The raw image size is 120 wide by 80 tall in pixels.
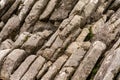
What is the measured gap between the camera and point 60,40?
4938 centimetres

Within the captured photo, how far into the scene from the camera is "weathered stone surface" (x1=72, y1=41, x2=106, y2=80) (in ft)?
141

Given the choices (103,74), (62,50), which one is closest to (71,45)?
(62,50)

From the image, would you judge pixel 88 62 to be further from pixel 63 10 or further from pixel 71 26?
pixel 63 10

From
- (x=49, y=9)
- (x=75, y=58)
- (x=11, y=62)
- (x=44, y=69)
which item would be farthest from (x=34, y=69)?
(x=49, y=9)

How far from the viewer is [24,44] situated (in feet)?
167

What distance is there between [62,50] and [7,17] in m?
15.5

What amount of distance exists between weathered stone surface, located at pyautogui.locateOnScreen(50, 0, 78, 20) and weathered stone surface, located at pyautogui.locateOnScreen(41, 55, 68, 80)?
9734 millimetres

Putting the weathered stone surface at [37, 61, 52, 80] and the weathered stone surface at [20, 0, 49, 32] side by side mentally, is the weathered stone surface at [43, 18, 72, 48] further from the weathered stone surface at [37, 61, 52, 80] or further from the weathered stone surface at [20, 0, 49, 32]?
the weathered stone surface at [20, 0, 49, 32]

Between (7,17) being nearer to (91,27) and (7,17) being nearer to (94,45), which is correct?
(91,27)

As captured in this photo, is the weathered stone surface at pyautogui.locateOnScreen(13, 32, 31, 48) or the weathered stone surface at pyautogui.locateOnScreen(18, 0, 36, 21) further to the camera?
the weathered stone surface at pyautogui.locateOnScreen(18, 0, 36, 21)

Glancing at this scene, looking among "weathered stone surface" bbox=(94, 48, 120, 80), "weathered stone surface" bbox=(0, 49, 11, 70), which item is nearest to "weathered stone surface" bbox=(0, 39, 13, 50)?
"weathered stone surface" bbox=(0, 49, 11, 70)

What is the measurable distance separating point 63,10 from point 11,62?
13.1 m

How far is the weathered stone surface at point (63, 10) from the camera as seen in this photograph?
54812 millimetres

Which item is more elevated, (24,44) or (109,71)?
(24,44)
